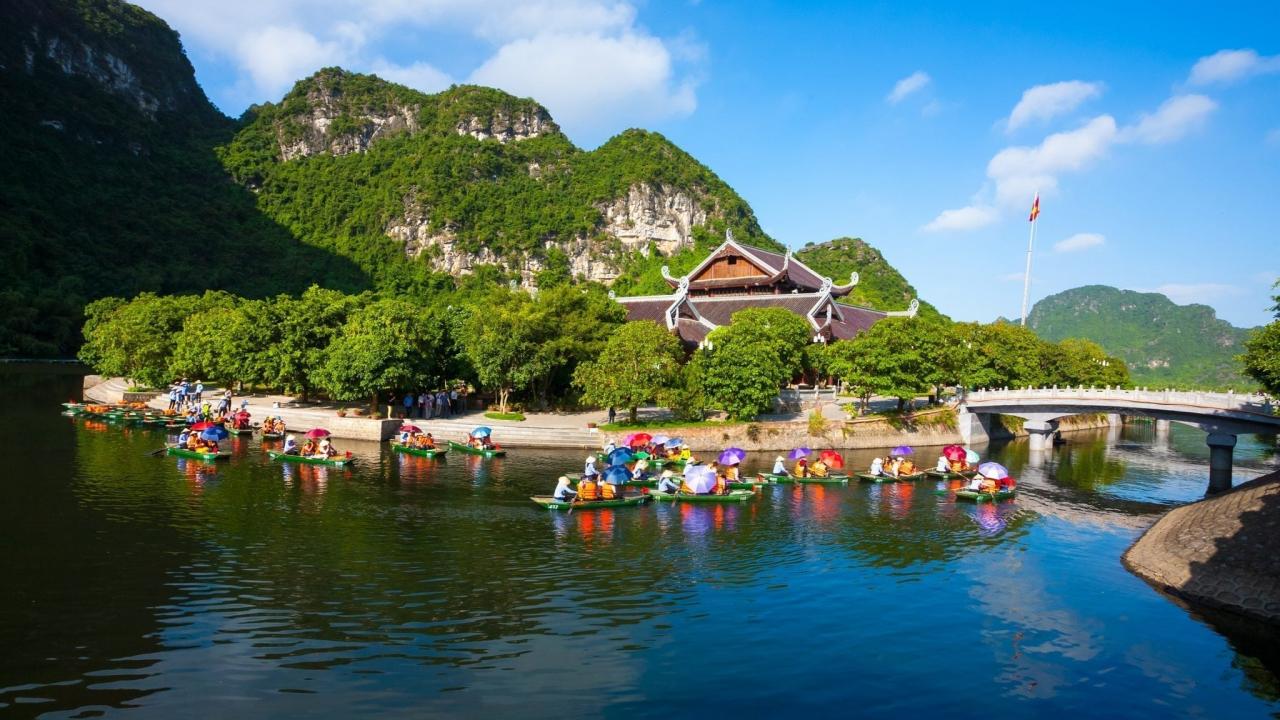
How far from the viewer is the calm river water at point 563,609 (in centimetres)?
1593

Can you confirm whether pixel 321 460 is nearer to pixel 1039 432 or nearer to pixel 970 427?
pixel 970 427

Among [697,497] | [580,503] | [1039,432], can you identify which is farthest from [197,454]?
[1039,432]

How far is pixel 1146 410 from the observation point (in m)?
45.5

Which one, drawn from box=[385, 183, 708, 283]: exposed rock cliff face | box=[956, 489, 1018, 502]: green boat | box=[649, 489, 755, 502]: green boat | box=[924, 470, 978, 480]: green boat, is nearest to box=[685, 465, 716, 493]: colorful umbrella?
box=[649, 489, 755, 502]: green boat

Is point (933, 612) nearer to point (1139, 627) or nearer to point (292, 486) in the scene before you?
point (1139, 627)

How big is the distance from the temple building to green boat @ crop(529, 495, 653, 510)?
111ft

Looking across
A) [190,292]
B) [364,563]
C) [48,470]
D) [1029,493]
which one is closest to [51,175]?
[190,292]

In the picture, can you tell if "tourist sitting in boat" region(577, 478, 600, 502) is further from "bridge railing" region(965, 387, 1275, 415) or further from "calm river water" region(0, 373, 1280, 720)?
"bridge railing" region(965, 387, 1275, 415)

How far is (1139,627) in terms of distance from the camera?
69.7 ft

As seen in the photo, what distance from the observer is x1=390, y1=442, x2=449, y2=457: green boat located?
42.1 meters

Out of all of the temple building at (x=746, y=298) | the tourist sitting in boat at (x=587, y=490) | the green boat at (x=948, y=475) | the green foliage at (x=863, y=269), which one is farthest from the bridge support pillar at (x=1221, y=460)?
the green foliage at (x=863, y=269)

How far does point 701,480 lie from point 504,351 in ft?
69.1

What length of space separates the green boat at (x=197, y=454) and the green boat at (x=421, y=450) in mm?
8522

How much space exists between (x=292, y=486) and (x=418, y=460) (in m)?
8.32
